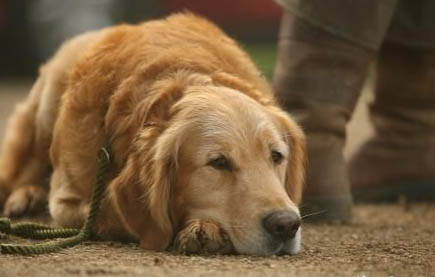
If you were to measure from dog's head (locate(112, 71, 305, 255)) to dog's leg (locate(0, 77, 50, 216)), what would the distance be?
1444 mm

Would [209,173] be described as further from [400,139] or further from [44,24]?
[44,24]

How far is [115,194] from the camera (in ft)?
12.4

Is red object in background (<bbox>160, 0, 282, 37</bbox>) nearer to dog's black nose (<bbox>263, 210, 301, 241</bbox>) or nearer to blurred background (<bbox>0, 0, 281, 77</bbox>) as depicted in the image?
blurred background (<bbox>0, 0, 281, 77</bbox>)

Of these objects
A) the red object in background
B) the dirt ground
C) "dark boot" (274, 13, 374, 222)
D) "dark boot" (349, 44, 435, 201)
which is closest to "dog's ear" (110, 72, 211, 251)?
the dirt ground

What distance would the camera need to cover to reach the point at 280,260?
11.4 ft

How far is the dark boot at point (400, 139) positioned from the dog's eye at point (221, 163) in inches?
91.8

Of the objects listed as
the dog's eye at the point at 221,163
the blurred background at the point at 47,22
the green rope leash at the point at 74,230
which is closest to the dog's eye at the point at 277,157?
the dog's eye at the point at 221,163

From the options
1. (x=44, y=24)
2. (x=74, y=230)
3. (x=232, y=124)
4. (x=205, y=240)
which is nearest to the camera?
(x=205, y=240)

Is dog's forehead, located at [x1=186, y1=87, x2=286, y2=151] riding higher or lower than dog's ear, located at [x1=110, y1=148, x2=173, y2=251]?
higher

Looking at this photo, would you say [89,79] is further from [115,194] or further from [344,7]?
[344,7]

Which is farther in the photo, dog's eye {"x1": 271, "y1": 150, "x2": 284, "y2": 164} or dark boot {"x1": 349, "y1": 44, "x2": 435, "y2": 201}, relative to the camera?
dark boot {"x1": 349, "y1": 44, "x2": 435, "y2": 201}

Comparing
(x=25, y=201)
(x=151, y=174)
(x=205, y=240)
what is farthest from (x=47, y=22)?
(x=205, y=240)

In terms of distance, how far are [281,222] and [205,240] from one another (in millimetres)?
322

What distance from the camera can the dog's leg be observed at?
202 inches
